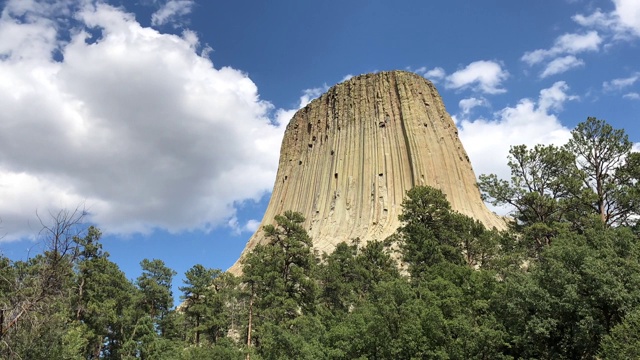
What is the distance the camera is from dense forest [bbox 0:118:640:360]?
16.3m

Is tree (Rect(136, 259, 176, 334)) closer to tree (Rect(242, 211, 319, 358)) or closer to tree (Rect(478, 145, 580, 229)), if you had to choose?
tree (Rect(242, 211, 319, 358))

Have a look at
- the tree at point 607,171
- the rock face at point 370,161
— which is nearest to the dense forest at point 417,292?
the tree at point 607,171

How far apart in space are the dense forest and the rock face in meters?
27.3


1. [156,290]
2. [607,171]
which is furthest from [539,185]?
[156,290]

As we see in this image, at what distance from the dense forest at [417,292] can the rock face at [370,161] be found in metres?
27.3

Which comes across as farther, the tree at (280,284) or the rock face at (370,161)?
the rock face at (370,161)

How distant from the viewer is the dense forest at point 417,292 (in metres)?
16.3

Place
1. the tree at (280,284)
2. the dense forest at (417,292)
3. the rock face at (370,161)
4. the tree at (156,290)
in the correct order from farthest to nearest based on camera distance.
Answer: the rock face at (370,161), the tree at (156,290), the tree at (280,284), the dense forest at (417,292)

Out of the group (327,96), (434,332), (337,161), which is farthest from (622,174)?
(327,96)

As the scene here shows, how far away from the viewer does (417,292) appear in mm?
23375

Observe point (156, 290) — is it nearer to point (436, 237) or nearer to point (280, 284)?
point (280, 284)

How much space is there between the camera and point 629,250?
18797 mm

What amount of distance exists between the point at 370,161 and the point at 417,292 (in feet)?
154

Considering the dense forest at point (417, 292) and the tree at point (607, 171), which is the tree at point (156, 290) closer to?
the dense forest at point (417, 292)
